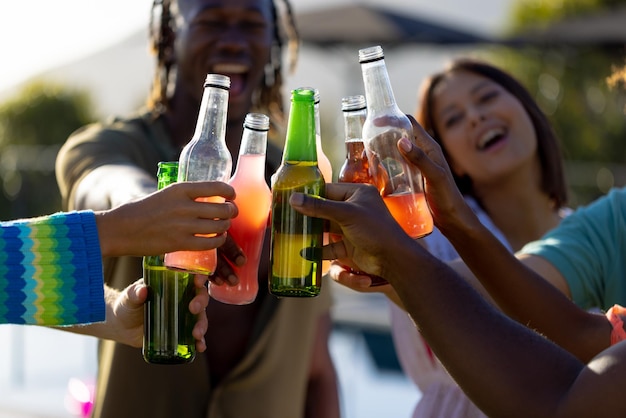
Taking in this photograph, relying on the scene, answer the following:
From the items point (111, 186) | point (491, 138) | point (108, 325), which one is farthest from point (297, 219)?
point (491, 138)

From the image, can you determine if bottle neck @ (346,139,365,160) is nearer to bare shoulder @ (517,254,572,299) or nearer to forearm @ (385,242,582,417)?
forearm @ (385,242,582,417)

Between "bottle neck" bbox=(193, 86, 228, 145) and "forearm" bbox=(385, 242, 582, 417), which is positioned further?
"bottle neck" bbox=(193, 86, 228, 145)

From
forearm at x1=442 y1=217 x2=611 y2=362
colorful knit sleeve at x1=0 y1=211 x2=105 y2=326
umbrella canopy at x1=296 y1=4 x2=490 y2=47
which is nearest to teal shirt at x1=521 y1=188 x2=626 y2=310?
forearm at x1=442 y1=217 x2=611 y2=362

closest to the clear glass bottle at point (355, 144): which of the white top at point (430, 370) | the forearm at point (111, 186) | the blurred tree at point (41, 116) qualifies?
the forearm at point (111, 186)

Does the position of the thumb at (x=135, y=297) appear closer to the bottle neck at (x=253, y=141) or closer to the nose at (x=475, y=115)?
the bottle neck at (x=253, y=141)

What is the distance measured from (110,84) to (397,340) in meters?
15.9

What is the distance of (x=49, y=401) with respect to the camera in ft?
23.0

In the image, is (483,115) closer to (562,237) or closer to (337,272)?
(562,237)

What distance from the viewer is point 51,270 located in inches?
74.9

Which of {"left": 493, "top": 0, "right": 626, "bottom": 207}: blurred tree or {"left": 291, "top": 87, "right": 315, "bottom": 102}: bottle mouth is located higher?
{"left": 493, "top": 0, "right": 626, "bottom": 207}: blurred tree

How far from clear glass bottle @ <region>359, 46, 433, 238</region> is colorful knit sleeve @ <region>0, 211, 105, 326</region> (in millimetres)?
617

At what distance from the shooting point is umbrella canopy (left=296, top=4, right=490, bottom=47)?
11875mm

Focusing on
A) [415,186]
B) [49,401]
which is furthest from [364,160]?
[49,401]

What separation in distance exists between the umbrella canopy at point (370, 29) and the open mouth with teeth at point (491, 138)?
836cm
